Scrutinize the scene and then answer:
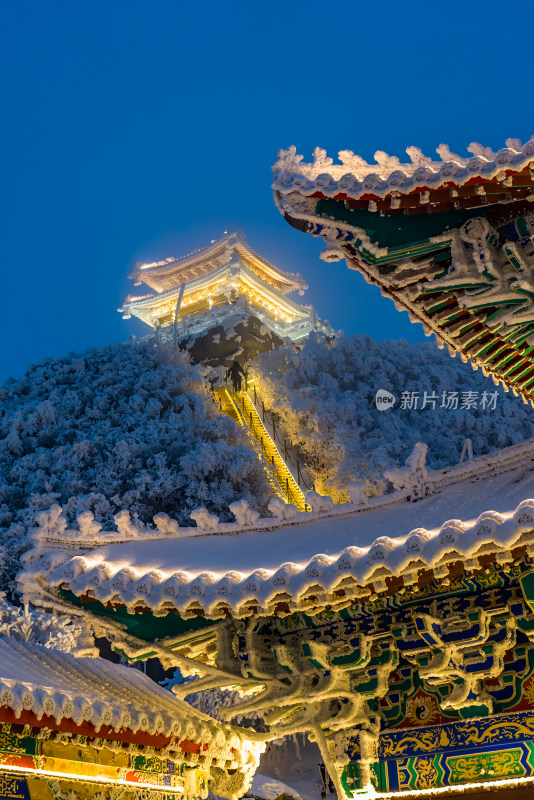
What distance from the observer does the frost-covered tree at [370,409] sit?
86.0 feet

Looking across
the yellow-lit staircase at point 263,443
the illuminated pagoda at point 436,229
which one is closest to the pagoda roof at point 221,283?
the yellow-lit staircase at point 263,443

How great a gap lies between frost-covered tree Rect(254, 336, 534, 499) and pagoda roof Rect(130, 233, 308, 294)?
8.30 meters

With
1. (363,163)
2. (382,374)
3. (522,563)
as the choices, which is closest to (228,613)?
Answer: (522,563)

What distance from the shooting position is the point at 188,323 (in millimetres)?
36594

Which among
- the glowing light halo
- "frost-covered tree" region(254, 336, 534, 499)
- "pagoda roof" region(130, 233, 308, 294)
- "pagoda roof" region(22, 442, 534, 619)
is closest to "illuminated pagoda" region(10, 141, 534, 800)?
"pagoda roof" region(22, 442, 534, 619)

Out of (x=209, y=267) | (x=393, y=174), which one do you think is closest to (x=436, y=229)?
(x=393, y=174)

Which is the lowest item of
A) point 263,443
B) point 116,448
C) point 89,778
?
point 89,778

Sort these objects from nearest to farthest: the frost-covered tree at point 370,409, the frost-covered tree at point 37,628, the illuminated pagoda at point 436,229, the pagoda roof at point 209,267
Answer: the illuminated pagoda at point 436,229
the frost-covered tree at point 37,628
the frost-covered tree at point 370,409
the pagoda roof at point 209,267

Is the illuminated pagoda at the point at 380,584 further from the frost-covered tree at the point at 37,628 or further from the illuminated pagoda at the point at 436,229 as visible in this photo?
the frost-covered tree at the point at 37,628

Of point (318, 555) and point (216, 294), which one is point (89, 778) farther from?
point (216, 294)

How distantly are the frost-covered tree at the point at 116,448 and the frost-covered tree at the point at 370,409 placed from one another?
7.72ft

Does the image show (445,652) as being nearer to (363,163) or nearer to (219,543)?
(219,543)

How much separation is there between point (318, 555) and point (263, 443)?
76.9 feet

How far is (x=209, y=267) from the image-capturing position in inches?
1551
